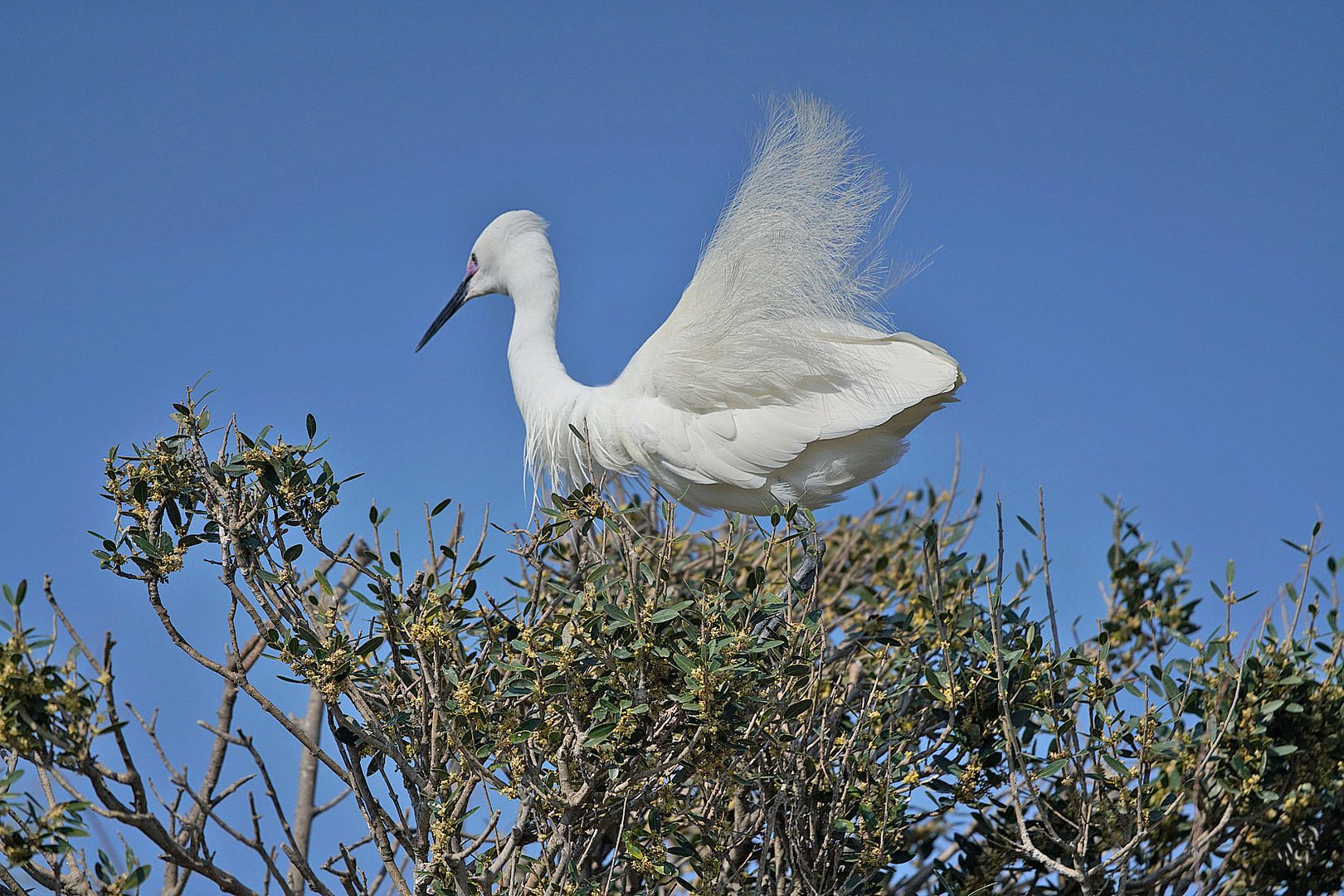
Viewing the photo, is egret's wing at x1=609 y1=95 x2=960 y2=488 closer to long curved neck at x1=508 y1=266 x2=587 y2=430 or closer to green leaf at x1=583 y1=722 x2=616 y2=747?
long curved neck at x1=508 y1=266 x2=587 y2=430

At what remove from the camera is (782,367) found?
355 cm

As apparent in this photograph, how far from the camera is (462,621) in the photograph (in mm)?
2297

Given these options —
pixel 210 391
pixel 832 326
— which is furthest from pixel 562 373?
pixel 210 391

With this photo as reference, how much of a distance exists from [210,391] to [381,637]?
2.21 ft

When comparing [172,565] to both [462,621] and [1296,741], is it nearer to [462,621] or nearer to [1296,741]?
[462,621]

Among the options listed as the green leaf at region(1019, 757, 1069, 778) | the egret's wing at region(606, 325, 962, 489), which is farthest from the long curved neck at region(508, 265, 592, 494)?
the green leaf at region(1019, 757, 1069, 778)

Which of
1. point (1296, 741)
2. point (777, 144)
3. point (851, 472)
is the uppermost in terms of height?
point (777, 144)

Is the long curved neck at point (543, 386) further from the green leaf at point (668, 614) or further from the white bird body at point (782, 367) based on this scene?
the green leaf at point (668, 614)

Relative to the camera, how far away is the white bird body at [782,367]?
136 inches

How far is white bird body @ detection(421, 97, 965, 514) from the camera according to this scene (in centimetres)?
346

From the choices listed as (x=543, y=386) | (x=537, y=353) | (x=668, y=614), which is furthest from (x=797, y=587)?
(x=537, y=353)

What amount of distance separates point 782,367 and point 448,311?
72.0 inches

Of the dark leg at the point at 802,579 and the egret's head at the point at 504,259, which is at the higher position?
the egret's head at the point at 504,259

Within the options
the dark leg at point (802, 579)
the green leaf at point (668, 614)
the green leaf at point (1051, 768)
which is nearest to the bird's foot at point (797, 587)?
the dark leg at point (802, 579)
